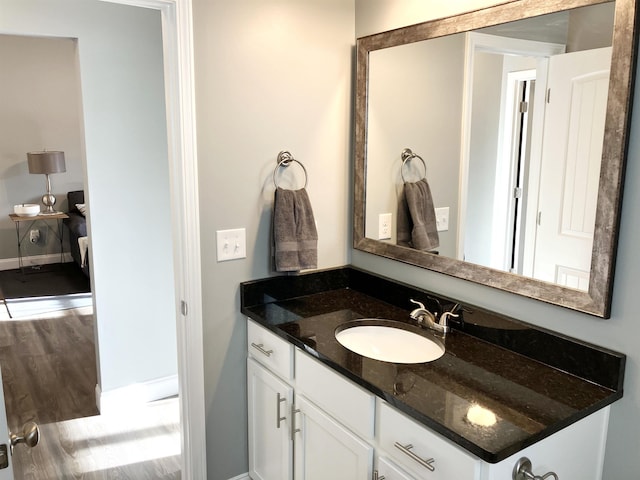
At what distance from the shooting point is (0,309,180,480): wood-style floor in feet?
8.46

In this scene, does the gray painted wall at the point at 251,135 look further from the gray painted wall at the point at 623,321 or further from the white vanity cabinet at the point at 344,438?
the gray painted wall at the point at 623,321

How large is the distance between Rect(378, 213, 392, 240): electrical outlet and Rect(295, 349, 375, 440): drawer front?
0.64 meters

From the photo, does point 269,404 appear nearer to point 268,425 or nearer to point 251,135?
point 268,425

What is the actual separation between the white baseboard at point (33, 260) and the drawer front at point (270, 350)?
16.0ft

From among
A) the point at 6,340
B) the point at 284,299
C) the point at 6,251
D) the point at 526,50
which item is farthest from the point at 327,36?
the point at 6,251

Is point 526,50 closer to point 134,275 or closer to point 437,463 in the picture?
point 437,463

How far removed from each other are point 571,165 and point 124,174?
2228 millimetres

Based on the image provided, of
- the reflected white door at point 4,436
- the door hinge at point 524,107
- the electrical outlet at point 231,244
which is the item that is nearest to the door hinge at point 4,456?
the reflected white door at point 4,436

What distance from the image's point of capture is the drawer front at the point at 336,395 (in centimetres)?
160

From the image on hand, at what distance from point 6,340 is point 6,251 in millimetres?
2363

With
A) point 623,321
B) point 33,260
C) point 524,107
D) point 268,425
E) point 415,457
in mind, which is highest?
point 524,107

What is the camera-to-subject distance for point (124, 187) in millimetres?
2965

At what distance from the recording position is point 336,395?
5.66ft

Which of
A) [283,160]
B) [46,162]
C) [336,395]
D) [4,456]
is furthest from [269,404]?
[46,162]
